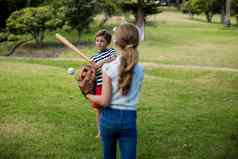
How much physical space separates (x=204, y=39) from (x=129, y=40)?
2698cm

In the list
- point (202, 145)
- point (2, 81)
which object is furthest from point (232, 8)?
point (202, 145)

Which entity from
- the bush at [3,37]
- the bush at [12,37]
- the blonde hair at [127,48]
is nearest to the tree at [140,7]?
the bush at [12,37]

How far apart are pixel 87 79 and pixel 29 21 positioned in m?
17.6

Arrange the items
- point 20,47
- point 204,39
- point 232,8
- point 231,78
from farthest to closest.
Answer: point 232,8 → point 204,39 → point 20,47 → point 231,78

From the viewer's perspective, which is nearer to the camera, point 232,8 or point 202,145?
point 202,145

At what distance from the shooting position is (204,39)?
99.5 ft

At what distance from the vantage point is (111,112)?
4.10 m

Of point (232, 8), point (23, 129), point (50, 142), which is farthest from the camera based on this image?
point (232, 8)

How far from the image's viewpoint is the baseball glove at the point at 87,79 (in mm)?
5016

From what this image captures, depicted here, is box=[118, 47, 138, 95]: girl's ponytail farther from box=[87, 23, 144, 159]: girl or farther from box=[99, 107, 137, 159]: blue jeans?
box=[99, 107, 137, 159]: blue jeans

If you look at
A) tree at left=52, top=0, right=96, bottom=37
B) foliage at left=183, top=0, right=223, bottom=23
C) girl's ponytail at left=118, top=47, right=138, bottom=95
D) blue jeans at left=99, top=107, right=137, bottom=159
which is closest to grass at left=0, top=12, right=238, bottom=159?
blue jeans at left=99, top=107, right=137, bottom=159

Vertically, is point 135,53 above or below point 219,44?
above

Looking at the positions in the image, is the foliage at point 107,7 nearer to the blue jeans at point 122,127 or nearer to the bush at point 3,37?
the bush at point 3,37

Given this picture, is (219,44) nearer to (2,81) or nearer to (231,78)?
(231,78)
